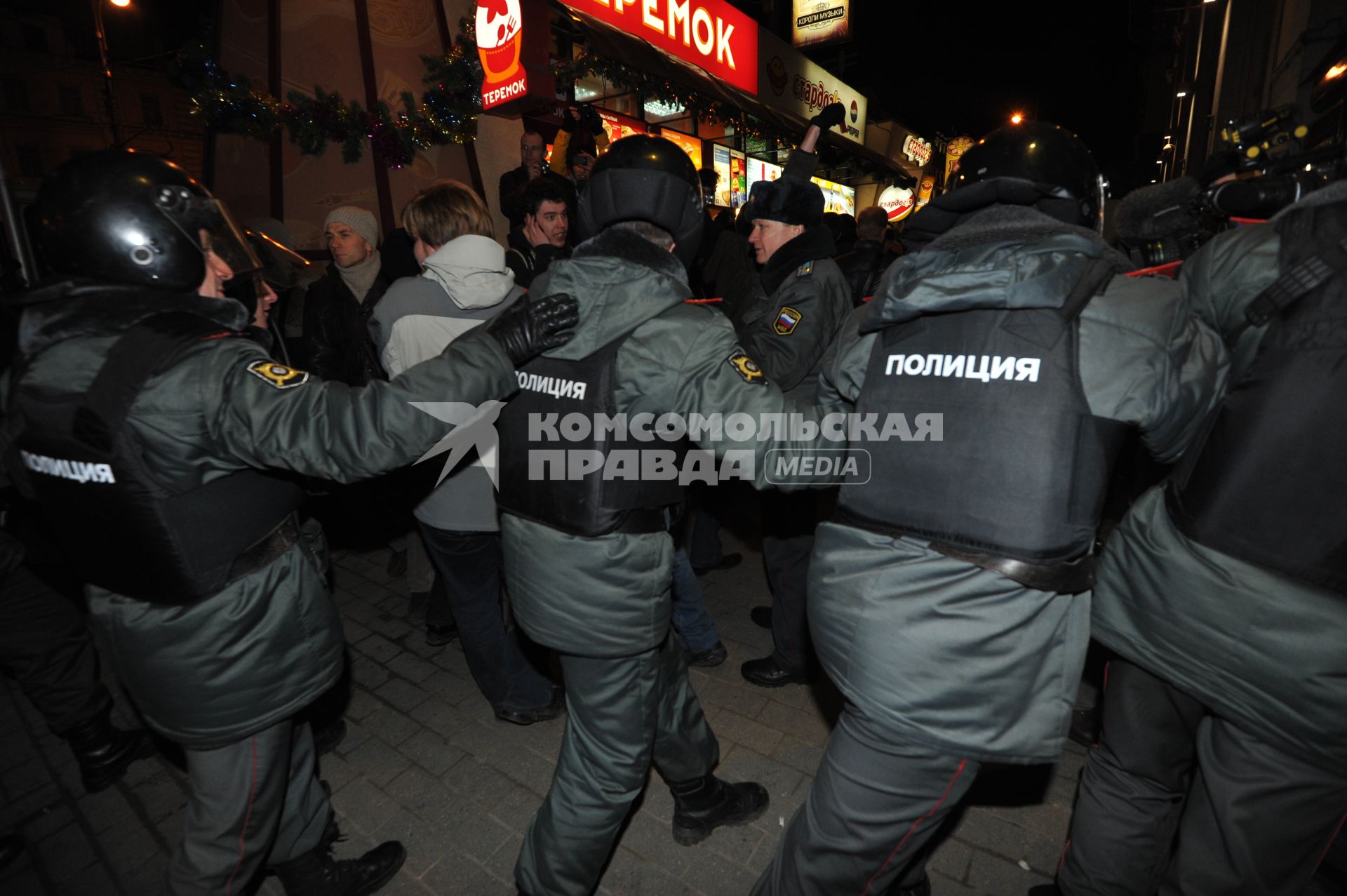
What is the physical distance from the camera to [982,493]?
144 cm

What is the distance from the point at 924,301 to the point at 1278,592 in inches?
40.0

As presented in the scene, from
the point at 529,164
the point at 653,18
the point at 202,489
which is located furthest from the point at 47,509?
the point at 653,18

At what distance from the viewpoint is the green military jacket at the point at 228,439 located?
58.7 inches

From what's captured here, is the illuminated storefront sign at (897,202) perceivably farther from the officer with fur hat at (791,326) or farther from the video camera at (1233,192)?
the video camera at (1233,192)

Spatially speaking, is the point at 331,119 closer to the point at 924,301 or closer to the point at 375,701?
the point at 375,701

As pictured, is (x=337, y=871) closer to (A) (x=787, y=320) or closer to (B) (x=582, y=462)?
(B) (x=582, y=462)

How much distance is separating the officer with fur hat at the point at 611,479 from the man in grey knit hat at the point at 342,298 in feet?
8.16

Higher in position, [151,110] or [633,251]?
[151,110]

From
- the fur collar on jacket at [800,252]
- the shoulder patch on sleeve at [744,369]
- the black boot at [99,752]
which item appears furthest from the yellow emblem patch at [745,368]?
the black boot at [99,752]

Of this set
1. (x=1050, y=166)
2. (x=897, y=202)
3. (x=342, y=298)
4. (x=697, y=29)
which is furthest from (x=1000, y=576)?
(x=897, y=202)

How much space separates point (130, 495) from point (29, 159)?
49.8m

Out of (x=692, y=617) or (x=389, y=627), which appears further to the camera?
(x=389, y=627)

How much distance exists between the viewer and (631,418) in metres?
1.78

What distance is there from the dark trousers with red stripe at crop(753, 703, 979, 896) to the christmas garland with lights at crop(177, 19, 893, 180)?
23.0 ft
